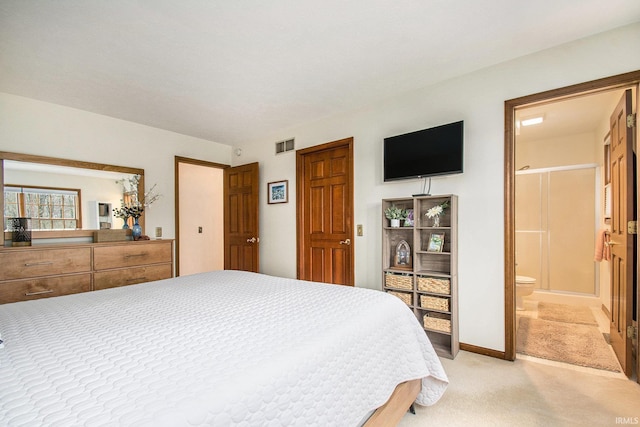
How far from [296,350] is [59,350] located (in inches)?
32.1

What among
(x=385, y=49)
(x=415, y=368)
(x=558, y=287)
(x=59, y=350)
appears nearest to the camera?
(x=59, y=350)

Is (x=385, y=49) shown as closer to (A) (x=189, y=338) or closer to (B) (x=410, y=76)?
(B) (x=410, y=76)

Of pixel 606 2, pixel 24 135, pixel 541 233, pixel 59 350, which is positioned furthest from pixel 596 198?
pixel 24 135

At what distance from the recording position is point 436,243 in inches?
106

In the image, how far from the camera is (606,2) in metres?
1.76

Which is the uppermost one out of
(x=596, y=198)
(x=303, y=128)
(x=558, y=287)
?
(x=303, y=128)

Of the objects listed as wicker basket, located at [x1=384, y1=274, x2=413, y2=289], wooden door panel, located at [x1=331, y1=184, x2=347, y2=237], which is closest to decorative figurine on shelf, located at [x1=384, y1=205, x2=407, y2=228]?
wicker basket, located at [x1=384, y1=274, x2=413, y2=289]

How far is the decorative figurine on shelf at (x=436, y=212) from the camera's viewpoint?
A: 262 centimetres

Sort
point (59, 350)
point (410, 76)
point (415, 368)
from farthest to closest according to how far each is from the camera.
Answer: point (410, 76), point (415, 368), point (59, 350)

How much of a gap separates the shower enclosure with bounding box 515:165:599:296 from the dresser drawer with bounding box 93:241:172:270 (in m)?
5.40

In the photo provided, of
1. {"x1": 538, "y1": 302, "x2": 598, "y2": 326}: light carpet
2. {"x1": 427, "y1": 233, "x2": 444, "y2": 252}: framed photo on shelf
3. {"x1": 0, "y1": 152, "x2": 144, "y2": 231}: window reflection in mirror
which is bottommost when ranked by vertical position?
{"x1": 538, "y1": 302, "x2": 598, "y2": 326}: light carpet

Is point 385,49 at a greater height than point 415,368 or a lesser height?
greater

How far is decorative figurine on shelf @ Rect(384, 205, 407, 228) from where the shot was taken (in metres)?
2.88

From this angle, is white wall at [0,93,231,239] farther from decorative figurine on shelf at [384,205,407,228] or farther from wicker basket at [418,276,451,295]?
wicker basket at [418,276,451,295]
